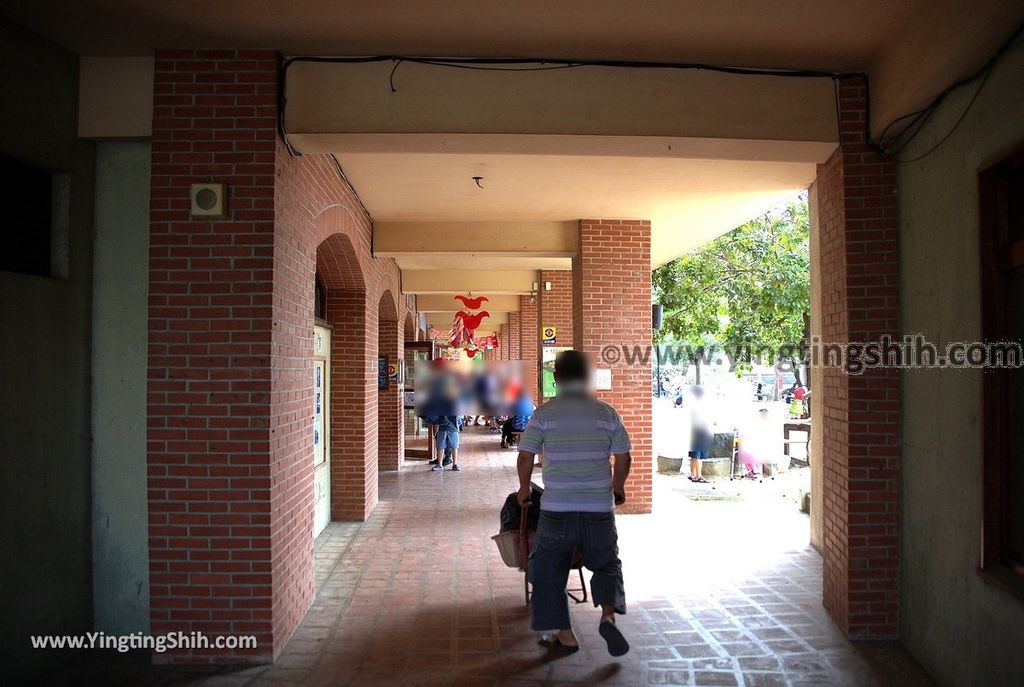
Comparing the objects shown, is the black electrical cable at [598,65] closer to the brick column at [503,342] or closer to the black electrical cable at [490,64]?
the black electrical cable at [490,64]

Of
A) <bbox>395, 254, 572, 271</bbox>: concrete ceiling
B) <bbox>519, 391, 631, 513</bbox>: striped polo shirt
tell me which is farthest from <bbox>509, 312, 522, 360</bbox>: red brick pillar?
<bbox>519, 391, 631, 513</bbox>: striped polo shirt

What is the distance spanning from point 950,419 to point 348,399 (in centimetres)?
616

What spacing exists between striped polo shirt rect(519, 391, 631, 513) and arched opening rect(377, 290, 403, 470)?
8.06 m

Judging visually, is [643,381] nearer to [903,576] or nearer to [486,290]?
[903,576]

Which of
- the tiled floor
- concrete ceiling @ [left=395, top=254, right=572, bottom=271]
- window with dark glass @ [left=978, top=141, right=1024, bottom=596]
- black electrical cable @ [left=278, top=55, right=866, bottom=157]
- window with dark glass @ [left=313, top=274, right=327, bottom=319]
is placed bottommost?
the tiled floor

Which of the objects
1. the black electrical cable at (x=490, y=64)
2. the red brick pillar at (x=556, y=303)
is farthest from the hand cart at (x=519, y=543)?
the red brick pillar at (x=556, y=303)

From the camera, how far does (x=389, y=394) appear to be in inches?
471

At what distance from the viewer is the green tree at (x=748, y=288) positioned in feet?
39.7

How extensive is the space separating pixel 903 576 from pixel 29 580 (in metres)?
5.22

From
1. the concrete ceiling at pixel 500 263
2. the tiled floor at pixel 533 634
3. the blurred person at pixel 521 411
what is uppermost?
the concrete ceiling at pixel 500 263

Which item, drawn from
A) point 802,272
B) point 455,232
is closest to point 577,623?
point 455,232

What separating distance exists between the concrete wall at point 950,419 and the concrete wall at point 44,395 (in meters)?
5.05

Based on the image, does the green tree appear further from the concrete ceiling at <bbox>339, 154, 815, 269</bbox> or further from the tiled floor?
the tiled floor

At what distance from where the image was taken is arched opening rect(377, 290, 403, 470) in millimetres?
11891
